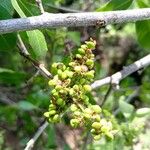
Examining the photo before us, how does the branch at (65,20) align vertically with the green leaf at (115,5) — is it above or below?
below

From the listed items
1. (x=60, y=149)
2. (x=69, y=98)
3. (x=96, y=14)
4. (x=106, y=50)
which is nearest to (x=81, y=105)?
(x=69, y=98)

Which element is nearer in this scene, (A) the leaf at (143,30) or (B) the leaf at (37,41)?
(B) the leaf at (37,41)

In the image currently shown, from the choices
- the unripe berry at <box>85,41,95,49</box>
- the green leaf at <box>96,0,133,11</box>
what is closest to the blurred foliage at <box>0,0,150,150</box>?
the green leaf at <box>96,0,133,11</box>

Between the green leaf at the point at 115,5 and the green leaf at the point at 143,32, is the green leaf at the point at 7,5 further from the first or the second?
the green leaf at the point at 143,32

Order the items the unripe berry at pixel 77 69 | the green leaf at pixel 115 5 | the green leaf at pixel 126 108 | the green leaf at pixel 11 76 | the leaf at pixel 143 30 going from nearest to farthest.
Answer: the unripe berry at pixel 77 69 → the green leaf at pixel 115 5 → the leaf at pixel 143 30 → the green leaf at pixel 11 76 → the green leaf at pixel 126 108

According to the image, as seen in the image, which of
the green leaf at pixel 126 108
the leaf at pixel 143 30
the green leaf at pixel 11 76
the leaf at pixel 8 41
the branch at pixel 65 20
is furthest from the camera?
the green leaf at pixel 126 108

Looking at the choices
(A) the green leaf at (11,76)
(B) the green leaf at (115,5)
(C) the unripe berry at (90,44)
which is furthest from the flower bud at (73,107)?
(A) the green leaf at (11,76)

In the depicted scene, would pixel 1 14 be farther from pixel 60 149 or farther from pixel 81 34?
pixel 60 149
